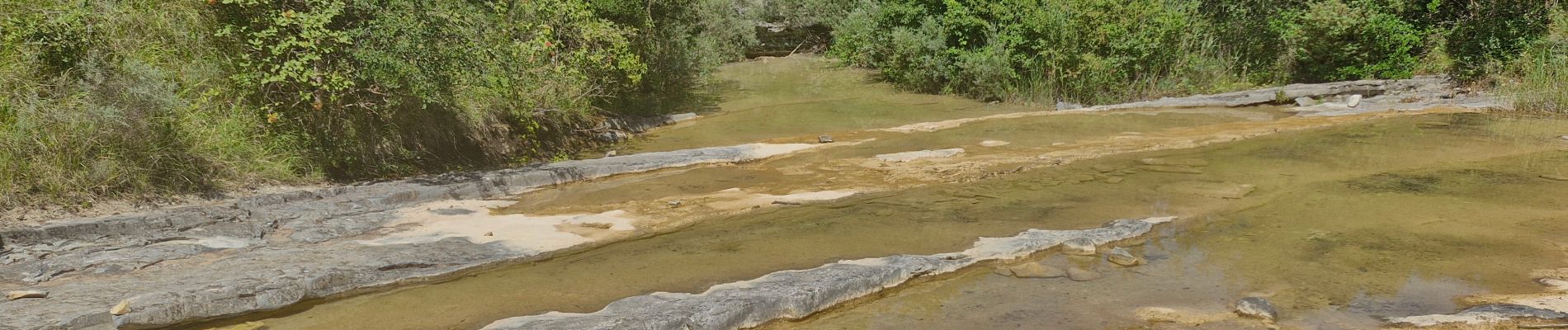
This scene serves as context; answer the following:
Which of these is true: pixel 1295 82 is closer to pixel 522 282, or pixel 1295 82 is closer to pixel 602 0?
pixel 602 0

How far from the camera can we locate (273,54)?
6.86 m

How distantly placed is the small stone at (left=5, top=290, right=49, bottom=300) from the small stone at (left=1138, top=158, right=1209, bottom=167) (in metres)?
7.19

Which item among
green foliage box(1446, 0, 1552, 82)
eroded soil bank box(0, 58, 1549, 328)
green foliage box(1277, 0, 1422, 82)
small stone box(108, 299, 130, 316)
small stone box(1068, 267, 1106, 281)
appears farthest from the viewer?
green foliage box(1277, 0, 1422, 82)

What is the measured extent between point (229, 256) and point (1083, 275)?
435 centimetres

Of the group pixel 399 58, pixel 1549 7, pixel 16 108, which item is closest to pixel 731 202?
pixel 399 58

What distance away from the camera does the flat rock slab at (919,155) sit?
8.50m

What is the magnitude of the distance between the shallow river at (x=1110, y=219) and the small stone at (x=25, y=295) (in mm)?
1031

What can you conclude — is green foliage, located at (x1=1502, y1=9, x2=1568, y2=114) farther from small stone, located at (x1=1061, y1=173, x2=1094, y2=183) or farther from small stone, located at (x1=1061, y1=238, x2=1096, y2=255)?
small stone, located at (x1=1061, y1=238, x2=1096, y2=255)

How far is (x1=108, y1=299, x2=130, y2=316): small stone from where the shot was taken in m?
4.09

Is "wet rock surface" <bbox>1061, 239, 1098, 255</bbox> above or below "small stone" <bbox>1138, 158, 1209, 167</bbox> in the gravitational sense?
above

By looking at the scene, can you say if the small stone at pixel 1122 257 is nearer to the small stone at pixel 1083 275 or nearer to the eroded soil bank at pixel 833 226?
the eroded soil bank at pixel 833 226

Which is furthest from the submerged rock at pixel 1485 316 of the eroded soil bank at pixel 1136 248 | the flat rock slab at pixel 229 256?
the flat rock slab at pixel 229 256

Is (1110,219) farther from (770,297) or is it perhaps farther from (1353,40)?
(1353,40)

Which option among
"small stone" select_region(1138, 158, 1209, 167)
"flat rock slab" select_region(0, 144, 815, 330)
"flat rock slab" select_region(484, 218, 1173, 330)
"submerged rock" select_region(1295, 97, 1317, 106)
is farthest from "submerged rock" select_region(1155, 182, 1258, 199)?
"submerged rock" select_region(1295, 97, 1317, 106)
